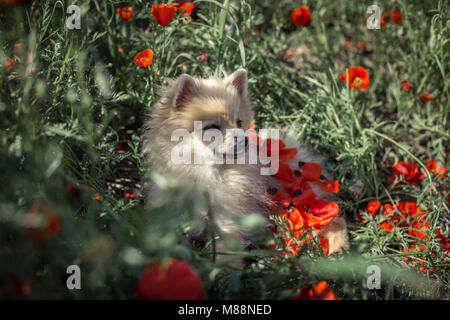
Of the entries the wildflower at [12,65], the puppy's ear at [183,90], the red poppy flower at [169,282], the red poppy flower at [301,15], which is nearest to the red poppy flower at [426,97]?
the red poppy flower at [301,15]

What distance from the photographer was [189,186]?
1.28 metres

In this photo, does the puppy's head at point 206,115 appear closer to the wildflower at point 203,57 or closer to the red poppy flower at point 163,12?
the red poppy flower at point 163,12

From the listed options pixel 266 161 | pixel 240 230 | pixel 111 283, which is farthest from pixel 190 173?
pixel 111 283

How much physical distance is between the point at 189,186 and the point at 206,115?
850mm

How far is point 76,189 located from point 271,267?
1.01 meters

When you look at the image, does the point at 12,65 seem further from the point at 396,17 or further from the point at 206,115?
the point at 396,17

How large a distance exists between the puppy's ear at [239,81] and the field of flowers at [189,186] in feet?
0.99

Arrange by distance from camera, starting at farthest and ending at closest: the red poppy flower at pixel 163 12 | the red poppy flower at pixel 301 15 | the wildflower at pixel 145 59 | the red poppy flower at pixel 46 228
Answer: the red poppy flower at pixel 301 15, the wildflower at pixel 145 59, the red poppy flower at pixel 163 12, the red poppy flower at pixel 46 228

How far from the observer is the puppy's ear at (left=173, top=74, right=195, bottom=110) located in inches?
78.0

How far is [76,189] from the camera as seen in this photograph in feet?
4.91

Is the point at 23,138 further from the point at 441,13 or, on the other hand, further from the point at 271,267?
the point at 441,13

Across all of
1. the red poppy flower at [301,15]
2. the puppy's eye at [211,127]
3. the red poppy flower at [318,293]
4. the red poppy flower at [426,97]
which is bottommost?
the red poppy flower at [318,293]

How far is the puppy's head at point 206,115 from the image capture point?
6.63 ft
